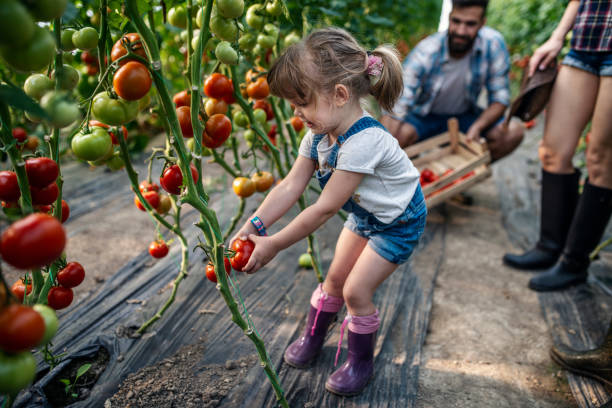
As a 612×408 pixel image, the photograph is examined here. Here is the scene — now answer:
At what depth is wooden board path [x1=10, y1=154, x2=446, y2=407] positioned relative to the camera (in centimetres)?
128

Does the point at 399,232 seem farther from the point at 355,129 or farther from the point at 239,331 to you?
the point at 239,331

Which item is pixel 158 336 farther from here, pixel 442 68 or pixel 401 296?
pixel 442 68

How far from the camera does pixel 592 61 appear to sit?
1.73 m

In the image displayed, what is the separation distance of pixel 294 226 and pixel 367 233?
346 mm

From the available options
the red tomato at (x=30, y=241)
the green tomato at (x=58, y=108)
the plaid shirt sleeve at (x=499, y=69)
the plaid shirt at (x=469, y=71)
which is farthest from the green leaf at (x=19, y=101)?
the plaid shirt sleeve at (x=499, y=69)

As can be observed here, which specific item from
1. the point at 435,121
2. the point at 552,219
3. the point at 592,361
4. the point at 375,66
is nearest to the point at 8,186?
the point at 375,66

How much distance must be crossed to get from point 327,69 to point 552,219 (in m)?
1.52

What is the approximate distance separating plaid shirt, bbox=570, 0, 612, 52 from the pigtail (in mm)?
1022

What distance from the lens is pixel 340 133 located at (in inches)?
47.2

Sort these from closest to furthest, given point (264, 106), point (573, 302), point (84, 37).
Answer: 1. point (84, 37)
2. point (264, 106)
3. point (573, 302)

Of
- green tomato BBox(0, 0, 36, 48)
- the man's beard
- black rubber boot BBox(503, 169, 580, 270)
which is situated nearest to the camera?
green tomato BBox(0, 0, 36, 48)

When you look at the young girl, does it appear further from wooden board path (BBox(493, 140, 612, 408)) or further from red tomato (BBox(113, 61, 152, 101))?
wooden board path (BBox(493, 140, 612, 408))

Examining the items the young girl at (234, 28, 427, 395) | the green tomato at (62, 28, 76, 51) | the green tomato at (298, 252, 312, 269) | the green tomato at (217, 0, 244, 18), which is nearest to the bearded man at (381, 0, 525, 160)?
the green tomato at (298, 252, 312, 269)

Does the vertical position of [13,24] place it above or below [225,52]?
above
